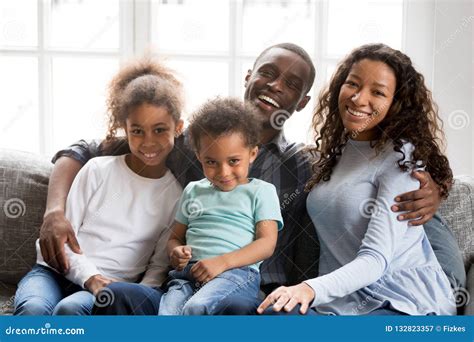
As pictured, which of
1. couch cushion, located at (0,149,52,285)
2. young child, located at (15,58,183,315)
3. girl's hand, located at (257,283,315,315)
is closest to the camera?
girl's hand, located at (257,283,315,315)

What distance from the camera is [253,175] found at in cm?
161

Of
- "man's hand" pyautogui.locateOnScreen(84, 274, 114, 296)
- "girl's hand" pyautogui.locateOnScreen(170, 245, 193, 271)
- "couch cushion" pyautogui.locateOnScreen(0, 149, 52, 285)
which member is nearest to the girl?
"girl's hand" pyautogui.locateOnScreen(170, 245, 193, 271)

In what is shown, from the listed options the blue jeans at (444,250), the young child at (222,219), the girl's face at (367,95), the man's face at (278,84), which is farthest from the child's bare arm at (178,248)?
the blue jeans at (444,250)

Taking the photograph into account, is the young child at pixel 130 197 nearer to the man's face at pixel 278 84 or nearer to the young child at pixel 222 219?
the young child at pixel 222 219

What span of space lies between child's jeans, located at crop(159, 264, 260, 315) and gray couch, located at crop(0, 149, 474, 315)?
43 cm

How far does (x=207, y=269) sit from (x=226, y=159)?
0.25 meters

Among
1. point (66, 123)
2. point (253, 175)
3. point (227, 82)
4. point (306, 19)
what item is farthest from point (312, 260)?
point (66, 123)

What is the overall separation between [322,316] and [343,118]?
47 cm

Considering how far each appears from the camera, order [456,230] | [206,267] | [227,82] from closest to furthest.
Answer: [206,267]
[227,82]
[456,230]

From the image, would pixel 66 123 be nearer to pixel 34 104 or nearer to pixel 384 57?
pixel 34 104

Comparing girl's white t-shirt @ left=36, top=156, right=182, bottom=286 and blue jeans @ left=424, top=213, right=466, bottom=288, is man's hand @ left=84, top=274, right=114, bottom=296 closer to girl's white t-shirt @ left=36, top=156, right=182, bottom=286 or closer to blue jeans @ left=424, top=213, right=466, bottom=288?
girl's white t-shirt @ left=36, top=156, right=182, bottom=286

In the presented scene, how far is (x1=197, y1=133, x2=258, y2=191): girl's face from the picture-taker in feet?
5.05

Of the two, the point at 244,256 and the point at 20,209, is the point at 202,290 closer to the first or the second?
the point at 244,256

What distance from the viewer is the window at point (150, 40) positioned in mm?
1677
